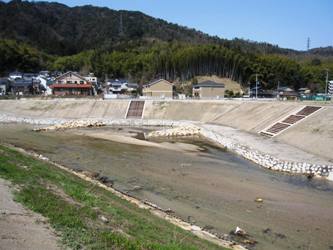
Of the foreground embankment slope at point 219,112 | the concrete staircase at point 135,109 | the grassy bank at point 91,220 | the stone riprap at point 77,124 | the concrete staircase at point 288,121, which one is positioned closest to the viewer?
the grassy bank at point 91,220

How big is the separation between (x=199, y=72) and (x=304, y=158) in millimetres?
84538

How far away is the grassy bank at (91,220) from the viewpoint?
7586mm

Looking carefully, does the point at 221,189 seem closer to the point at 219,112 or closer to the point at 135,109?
the point at 219,112

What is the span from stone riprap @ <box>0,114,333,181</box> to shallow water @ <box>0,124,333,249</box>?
864mm

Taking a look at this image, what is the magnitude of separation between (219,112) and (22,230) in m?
46.7

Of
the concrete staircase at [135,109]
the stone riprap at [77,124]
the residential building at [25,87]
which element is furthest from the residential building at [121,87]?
the stone riprap at [77,124]

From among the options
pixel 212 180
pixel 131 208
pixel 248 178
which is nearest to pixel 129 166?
pixel 212 180

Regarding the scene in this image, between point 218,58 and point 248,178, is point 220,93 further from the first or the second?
point 248,178

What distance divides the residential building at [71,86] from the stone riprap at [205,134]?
22.9 meters

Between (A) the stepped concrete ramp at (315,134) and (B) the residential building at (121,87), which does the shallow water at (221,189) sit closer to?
(A) the stepped concrete ramp at (315,134)

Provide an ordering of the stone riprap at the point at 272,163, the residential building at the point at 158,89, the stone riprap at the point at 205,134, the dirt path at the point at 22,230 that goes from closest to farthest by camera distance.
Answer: the dirt path at the point at 22,230 < the stone riprap at the point at 272,163 < the stone riprap at the point at 205,134 < the residential building at the point at 158,89

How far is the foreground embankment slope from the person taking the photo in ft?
102

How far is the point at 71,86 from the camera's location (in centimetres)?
8031

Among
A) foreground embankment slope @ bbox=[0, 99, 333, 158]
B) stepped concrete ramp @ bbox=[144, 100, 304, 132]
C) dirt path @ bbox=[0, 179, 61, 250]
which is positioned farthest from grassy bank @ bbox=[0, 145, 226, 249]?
stepped concrete ramp @ bbox=[144, 100, 304, 132]
